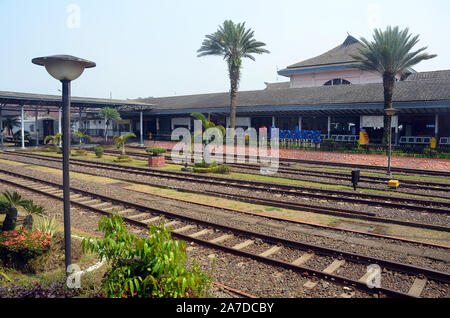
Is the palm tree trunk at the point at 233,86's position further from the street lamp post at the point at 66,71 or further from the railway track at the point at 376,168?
the street lamp post at the point at 66,71

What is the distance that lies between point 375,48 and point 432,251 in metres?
26.3

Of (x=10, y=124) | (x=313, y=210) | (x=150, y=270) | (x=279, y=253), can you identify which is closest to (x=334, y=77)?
(x=313, y=210)

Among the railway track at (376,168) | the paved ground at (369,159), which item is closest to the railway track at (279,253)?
the railway track at (376,168)

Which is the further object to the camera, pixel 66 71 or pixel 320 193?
pixel 320 193

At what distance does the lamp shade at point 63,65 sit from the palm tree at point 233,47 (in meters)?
31.7

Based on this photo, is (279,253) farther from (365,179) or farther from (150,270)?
(365,179)

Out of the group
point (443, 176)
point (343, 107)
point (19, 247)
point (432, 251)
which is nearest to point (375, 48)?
point (343, 107)

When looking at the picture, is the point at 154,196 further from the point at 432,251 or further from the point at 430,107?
the point at 430,107

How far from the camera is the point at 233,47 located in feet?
124

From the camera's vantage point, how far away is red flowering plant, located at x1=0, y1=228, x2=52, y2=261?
6727 millimetres

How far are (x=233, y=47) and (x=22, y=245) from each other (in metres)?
34.4

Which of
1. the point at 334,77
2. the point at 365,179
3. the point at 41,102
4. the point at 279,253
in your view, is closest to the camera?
the point at 279,253

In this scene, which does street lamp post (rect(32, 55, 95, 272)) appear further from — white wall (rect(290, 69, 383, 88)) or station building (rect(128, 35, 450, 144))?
white wall (rect(290, 69, 383, 88))

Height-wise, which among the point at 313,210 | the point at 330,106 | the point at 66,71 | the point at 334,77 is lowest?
the point at 313,210
